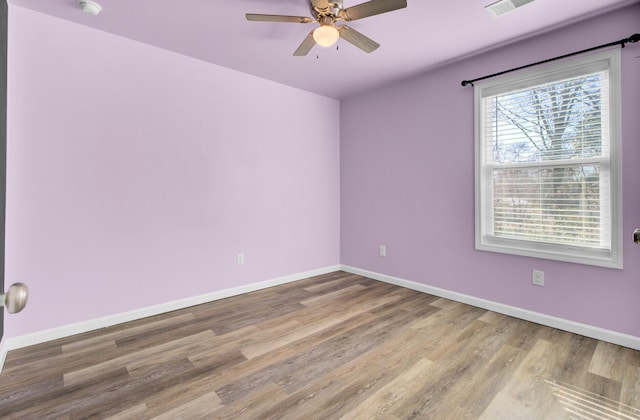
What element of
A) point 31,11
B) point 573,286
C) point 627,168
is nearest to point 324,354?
point 573,286

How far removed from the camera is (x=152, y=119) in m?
2.85

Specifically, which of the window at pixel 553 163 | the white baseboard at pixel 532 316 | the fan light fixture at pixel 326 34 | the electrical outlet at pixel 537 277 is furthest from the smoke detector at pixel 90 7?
the electrical outlet at pixel 537 277

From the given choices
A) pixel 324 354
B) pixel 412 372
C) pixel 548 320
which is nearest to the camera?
pixel 412 372

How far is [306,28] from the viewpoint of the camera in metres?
2.53

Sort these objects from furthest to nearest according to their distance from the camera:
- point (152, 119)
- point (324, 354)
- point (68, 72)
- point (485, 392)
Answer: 1. point (152, 119)
2. point (68, 72)
3. point (324, 354)
4. point (485, 392)

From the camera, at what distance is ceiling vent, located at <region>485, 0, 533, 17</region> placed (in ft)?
7.11

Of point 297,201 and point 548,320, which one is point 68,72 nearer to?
point 297,201

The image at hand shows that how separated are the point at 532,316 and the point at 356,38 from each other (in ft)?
9.10

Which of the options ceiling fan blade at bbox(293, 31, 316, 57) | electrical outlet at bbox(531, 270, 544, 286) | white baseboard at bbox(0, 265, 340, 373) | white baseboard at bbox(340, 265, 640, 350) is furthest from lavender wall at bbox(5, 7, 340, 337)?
electrical outlet at bbox(531, 270, 544, 286)

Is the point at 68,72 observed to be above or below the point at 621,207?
above

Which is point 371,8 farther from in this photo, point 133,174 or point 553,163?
point 133,174

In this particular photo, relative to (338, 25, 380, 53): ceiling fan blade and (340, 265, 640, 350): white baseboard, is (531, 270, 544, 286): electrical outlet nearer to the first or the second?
(340, 265, 640, 350): white baseboard

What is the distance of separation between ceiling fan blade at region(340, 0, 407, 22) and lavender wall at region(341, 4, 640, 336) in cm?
160

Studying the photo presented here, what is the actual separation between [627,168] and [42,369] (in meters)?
4.31
